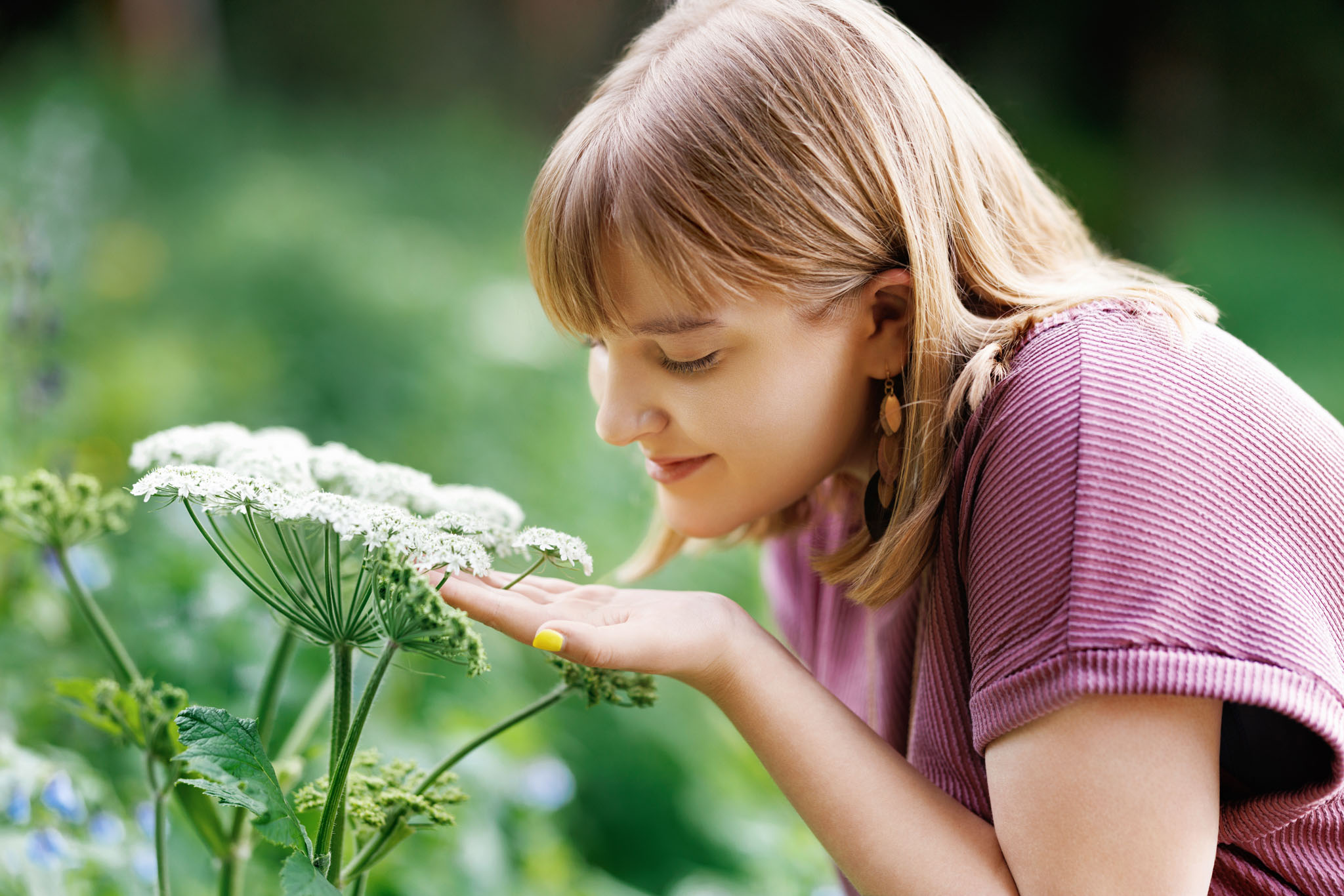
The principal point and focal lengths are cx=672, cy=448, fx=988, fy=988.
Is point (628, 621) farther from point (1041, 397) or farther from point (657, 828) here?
point (657, 828)

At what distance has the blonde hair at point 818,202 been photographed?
1109mm

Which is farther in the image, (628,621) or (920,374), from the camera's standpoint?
(920,374)

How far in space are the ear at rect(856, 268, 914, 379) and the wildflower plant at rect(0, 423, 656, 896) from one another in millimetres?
485

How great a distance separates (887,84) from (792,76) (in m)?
0.14

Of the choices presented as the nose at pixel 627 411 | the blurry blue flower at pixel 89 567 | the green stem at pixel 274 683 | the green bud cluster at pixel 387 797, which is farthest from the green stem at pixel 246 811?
the blurry blue flower at pixel 89 567

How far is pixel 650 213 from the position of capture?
109 cm

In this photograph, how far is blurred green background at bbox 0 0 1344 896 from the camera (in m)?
1.87

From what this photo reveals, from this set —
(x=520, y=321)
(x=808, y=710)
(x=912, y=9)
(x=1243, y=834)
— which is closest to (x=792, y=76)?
(x=808, y=710)

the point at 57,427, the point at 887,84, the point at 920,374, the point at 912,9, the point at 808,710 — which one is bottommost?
the point at 808,710

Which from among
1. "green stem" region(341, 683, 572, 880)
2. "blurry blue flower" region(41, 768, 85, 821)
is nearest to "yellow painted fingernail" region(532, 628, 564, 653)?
"green stem" region(341, 683, 572, 880)

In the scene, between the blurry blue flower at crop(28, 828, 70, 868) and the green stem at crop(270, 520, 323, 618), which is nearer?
the green stem at crop(270, 520, 323, 618)

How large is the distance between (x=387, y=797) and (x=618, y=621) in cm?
27

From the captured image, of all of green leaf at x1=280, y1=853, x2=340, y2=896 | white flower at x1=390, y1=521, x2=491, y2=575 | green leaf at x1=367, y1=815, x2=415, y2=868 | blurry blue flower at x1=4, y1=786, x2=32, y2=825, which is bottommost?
green leaf at x1=367, y1=815, x2=415, y2=868

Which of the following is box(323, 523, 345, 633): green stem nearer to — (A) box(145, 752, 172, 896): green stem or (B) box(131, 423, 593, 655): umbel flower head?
(B) box(131, 423, 593, 655): umbel flower head
